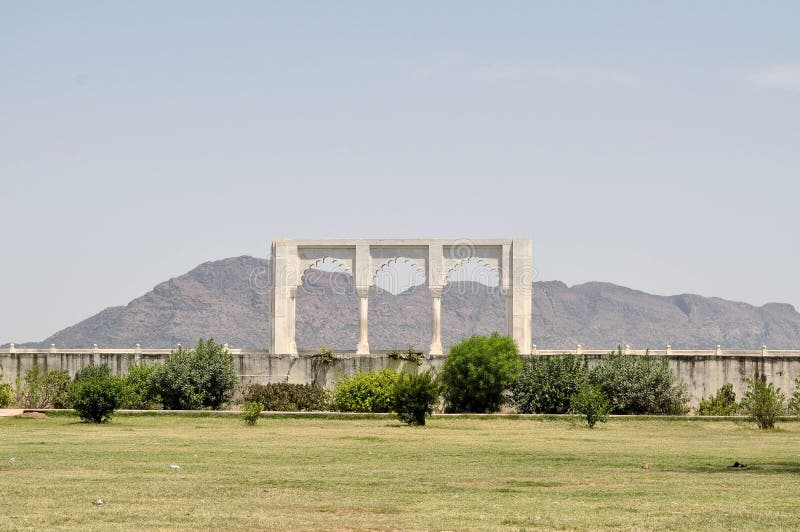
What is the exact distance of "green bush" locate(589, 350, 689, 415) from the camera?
39562mm

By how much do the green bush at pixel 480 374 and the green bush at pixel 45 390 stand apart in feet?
40.7

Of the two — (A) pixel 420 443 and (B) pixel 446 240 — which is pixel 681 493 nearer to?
(A) pixel 420 443

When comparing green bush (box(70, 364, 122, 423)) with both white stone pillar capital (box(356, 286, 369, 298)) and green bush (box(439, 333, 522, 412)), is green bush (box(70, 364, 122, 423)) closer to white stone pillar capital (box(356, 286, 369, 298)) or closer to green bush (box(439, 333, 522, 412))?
green bush (box(439, 333, 522, 412))

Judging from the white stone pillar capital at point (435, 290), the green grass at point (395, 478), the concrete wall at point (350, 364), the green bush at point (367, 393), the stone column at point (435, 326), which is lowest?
the green grass at point (395, 478)

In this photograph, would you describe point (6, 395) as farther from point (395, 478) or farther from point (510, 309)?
point (395, 478)

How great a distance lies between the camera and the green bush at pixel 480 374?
41.0m

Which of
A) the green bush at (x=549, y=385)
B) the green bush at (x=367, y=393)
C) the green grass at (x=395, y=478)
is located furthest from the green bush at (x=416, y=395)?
Result: the green bush at (x=549, y=385)

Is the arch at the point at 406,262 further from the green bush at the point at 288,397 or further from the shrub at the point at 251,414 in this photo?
the shrub at the point at 251,414

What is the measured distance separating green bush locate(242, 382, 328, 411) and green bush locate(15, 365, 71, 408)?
600 centimetres

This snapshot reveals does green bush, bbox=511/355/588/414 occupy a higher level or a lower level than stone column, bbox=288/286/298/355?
lower

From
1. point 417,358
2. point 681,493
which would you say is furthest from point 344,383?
point 681,493

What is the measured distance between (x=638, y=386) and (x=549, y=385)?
106 inches

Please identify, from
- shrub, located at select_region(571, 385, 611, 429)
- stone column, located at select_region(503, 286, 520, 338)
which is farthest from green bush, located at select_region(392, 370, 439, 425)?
stone column, located at select_region(503, 286, 520, 338)

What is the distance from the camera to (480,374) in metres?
41.0
